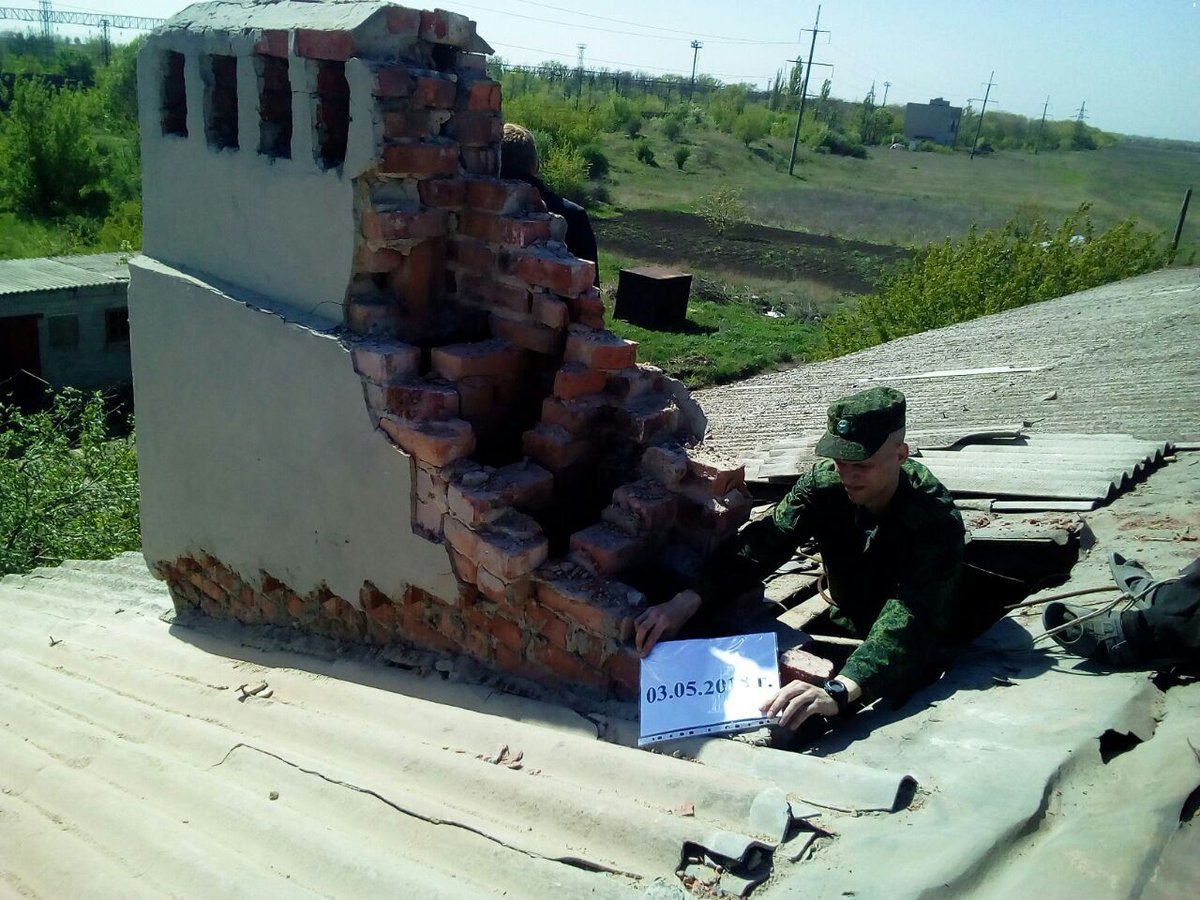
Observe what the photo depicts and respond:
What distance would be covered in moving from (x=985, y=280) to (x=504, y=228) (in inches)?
550

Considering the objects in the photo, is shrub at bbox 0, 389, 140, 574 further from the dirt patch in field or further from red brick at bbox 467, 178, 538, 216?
the dirt patch in field

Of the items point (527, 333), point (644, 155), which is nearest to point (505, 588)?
point (527, 333)

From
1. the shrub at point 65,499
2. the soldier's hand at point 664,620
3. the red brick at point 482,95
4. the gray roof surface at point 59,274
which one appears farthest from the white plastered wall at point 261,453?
the gray roof surface at point 59,274

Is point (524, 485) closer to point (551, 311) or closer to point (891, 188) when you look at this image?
point (551, 311)

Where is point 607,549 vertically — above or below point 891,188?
above

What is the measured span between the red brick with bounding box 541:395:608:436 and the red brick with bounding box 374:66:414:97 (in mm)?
1228

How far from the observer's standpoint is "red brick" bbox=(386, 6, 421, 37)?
11.2ft

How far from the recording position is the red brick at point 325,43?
11.2 ft

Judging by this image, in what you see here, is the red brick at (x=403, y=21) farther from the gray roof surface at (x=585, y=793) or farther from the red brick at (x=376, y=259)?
the gray roof surface at (x=585, y=793)

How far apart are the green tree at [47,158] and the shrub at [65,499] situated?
2136 cm

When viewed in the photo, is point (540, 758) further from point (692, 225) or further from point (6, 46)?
point (6, 46)

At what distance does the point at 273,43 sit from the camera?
12.0 ft

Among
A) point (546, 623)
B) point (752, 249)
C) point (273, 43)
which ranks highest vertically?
point (273, 43)

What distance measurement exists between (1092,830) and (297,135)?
11.3 ft
